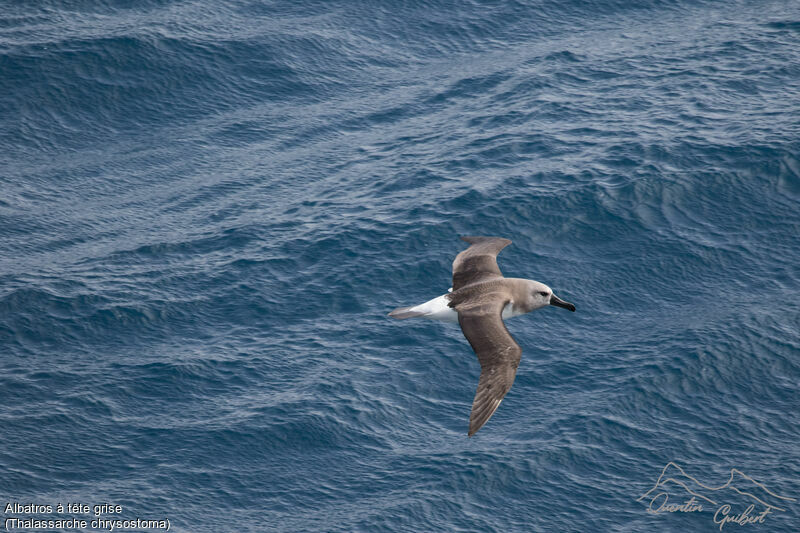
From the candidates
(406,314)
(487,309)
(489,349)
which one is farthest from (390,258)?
(489,349)

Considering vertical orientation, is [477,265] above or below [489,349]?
above

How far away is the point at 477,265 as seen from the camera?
81.4ft

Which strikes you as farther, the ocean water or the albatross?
the ocean water

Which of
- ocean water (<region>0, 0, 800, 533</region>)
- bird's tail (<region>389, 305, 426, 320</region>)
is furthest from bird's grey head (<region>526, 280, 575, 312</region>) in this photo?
ocean water (<region>0, 0, 800, 533</region>)

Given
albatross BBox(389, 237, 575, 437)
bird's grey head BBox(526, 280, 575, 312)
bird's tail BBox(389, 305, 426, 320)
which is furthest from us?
bird's grey head BBox(526, 280, 575, 312)

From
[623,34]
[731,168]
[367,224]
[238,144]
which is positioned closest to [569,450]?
[367,224]

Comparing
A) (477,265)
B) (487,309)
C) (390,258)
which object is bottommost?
(390,258)

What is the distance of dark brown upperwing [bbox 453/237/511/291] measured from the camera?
24.2 m

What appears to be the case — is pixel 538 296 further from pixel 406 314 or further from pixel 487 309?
pixel 406 314

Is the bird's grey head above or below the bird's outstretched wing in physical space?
above

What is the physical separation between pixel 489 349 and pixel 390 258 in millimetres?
16882

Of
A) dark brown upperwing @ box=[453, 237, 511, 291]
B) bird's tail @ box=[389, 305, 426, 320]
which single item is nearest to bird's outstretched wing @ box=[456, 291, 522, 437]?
bird's tail @ box=[389, 305, 426, 320]

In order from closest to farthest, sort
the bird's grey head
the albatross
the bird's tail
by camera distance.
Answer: the albatross
the bird's tail
the bird's grey head

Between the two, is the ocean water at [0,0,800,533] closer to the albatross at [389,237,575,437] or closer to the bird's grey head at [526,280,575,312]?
the albatross at [389,237,575,437]
